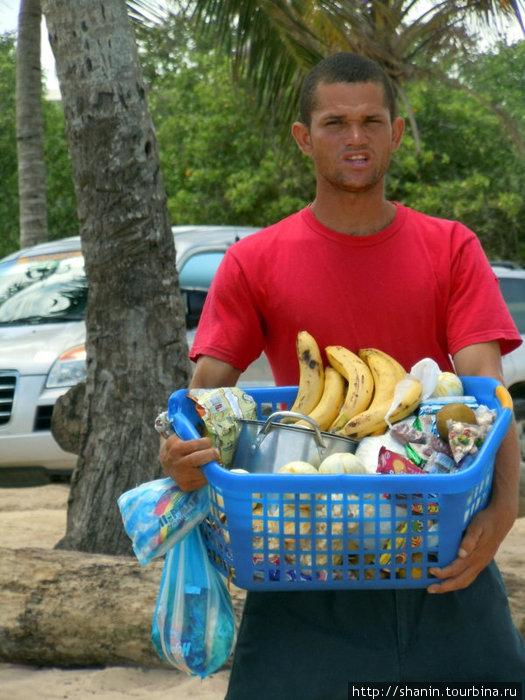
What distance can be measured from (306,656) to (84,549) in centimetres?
302

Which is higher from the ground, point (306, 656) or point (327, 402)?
point (327, 402)

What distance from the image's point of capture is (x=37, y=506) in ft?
23.9

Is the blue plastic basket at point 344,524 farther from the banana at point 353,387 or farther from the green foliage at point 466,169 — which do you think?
the green foliage at point 466,169

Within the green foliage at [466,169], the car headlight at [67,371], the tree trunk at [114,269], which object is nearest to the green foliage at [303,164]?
the green foliage at [466,169]

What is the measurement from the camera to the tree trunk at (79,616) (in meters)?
3.99

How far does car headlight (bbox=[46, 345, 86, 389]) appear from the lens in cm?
703

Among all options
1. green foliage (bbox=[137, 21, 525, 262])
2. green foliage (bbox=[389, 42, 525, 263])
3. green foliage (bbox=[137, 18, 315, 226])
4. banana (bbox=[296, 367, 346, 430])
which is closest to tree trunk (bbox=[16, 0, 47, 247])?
green foliage (bbox=[137, 18, 315, 226])

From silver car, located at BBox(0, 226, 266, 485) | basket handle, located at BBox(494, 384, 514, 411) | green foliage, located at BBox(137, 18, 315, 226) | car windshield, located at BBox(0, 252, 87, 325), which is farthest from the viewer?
green foliage, located at BBox(137, 18, 315, 226)

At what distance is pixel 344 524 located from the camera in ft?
6.29

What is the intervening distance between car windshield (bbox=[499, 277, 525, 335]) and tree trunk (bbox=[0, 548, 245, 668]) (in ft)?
17.3

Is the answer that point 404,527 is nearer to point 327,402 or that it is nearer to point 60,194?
point 327,402

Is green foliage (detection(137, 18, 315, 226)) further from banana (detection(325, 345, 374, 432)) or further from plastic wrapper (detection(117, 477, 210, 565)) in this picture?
plastic wrapper (detection(117, 477, 210, 565))

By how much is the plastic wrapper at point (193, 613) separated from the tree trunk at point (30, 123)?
9.81 m

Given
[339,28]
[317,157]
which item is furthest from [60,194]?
[317,157]
